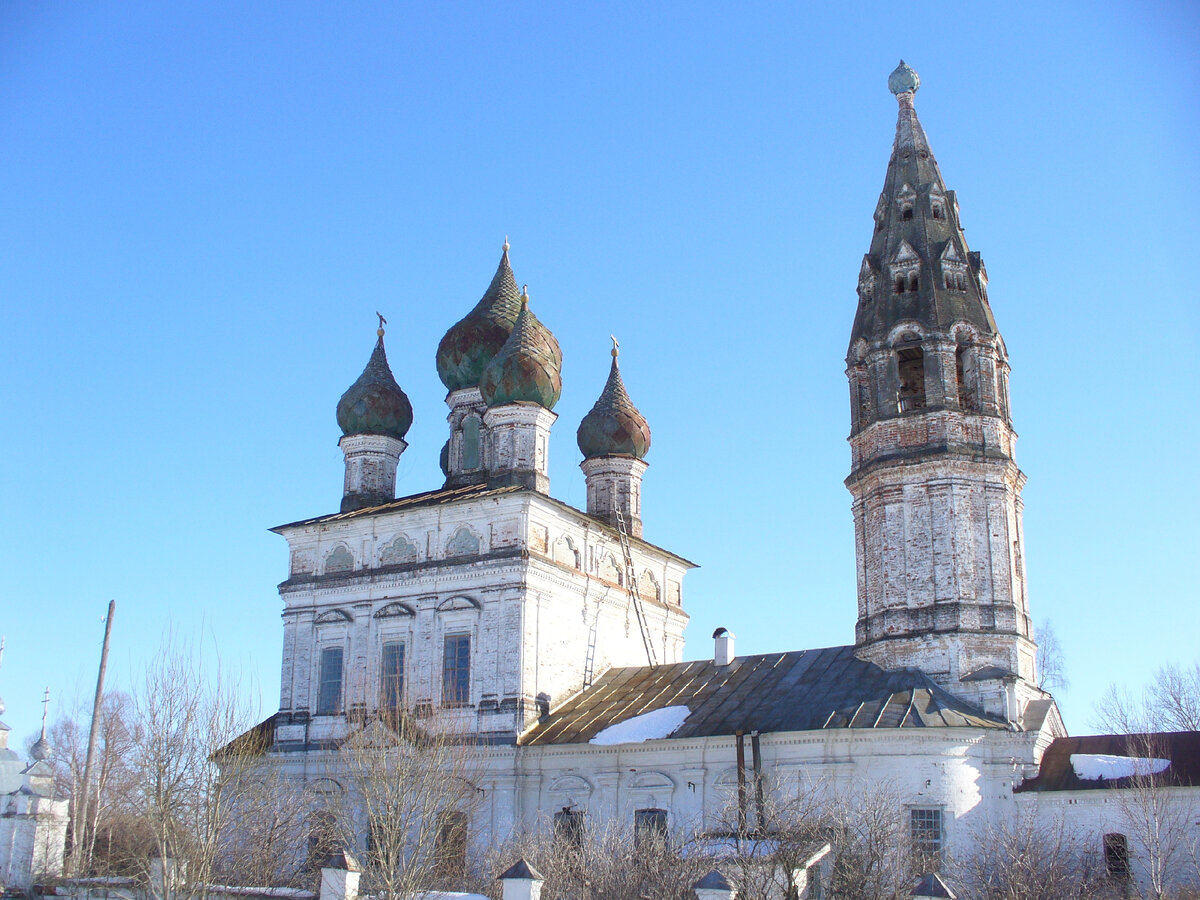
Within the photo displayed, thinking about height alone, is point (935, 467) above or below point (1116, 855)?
above

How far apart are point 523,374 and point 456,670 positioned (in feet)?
19.7

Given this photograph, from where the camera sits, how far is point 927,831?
17766 millimetres

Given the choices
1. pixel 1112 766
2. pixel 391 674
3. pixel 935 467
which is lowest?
pixel 1112 766

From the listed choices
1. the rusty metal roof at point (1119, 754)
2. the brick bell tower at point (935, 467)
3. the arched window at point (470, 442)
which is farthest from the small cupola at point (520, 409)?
the rusty metal roof at point (1119, 754)

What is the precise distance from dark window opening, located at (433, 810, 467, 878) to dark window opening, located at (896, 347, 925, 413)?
34.6 feet

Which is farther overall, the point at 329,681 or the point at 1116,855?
the point at 329,681

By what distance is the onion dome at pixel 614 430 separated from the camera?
27.1 meters

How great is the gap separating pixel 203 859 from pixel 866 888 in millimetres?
8223

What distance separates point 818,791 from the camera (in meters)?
18.3

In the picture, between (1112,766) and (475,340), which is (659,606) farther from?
(1112,766)

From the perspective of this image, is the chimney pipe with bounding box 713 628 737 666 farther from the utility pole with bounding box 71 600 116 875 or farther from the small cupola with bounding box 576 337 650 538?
the utility pole with bounding box 71 600 116 875

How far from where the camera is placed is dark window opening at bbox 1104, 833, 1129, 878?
17094 mm

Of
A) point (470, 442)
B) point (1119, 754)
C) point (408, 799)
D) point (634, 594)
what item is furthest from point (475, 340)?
point (1119, 754)

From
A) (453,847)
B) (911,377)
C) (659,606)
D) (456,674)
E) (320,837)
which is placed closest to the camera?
(320,837)
